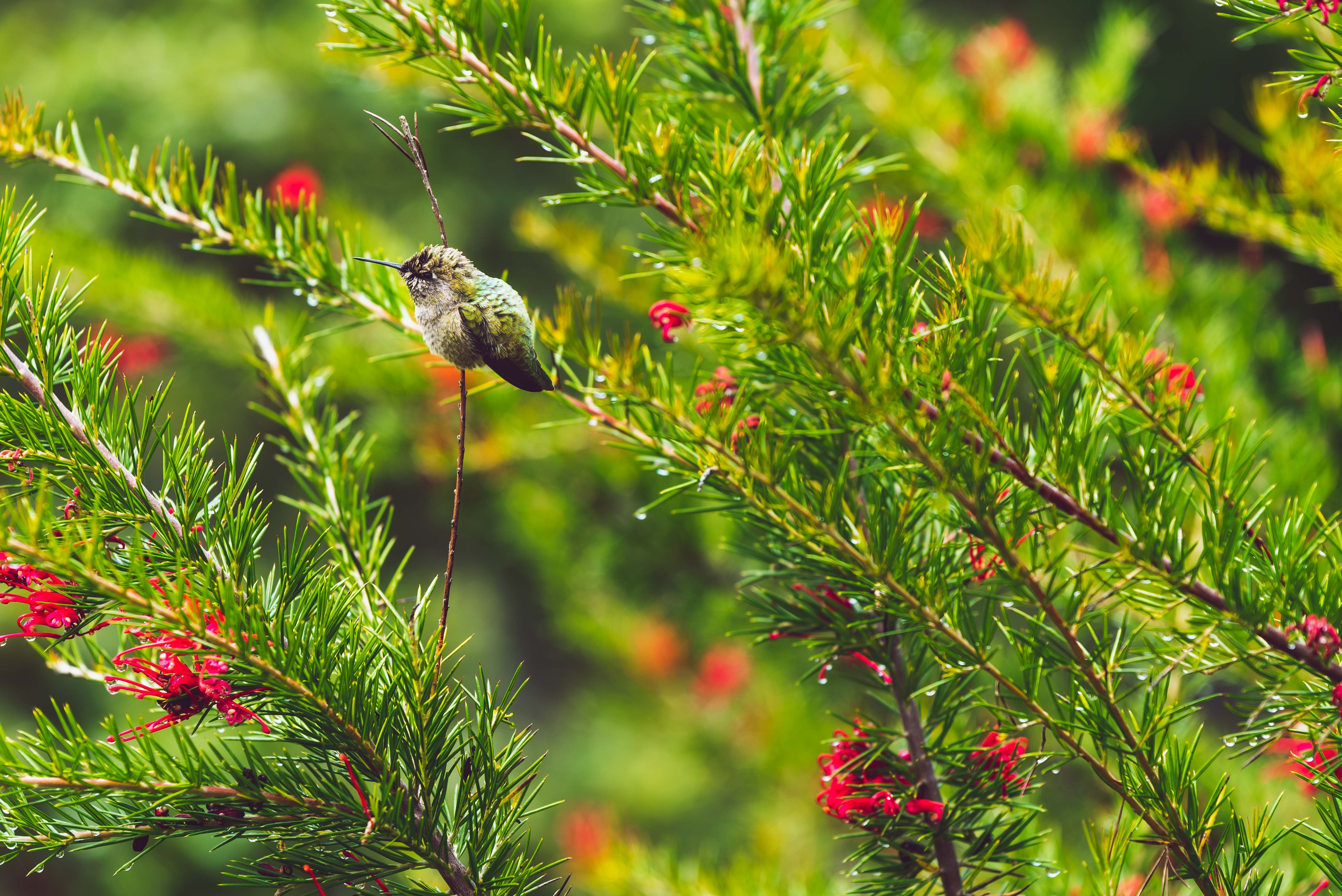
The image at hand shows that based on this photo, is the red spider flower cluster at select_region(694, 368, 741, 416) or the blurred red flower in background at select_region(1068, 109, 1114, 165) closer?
the red spider flower cluster at select_region(694, 368, 741, 416)

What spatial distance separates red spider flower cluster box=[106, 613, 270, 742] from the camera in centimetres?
33

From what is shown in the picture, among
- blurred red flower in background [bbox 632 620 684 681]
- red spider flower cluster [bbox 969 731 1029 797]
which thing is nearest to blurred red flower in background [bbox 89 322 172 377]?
blurred red flower in background [bbox 632 620 684 681]

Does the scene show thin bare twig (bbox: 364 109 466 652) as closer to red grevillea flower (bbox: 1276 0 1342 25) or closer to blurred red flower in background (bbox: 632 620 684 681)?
red grevillea flower (bbox: 1276 0 1342 25)

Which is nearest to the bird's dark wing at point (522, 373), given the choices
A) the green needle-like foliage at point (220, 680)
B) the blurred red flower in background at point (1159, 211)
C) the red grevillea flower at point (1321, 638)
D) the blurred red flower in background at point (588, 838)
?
the green needle-like foliage at point (220, 680)

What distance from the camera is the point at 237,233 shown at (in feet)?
1.46

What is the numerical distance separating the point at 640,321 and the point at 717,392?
0.92m

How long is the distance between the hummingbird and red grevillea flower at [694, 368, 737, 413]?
0.26 feet

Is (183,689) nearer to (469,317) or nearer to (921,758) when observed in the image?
(469,317)

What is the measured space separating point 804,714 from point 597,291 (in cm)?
78

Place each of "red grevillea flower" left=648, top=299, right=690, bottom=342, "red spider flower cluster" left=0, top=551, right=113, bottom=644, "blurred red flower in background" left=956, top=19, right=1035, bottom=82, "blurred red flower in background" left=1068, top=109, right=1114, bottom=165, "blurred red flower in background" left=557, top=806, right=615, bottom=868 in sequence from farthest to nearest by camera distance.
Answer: "blurred red flower in background" left=956, top=19, right=1035, bottom=82
"blurred red flower in background" left=1068, top=109, right=1114, bottom=165
"blurred red flower in background" left=557, top=806, right=615, bottom=868
"red grevillea flower" left=648, top=299, right=690, bottom=342
"red spider flower cluster" left=0, top=551, right=113, bottom=644

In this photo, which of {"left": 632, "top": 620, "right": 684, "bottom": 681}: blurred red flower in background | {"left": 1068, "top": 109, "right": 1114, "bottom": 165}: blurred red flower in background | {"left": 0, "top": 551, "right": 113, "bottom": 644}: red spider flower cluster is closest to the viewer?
{"left": 0, "top": 551, "right": 113, "bottom": 644}: red spider flower cluster

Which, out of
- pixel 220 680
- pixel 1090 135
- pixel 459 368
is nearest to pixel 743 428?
pixel 459 368

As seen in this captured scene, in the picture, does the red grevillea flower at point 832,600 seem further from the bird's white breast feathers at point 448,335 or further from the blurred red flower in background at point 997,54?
the blurred red flower in background at point 997,54

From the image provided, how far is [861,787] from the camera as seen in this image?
42 centimetres
